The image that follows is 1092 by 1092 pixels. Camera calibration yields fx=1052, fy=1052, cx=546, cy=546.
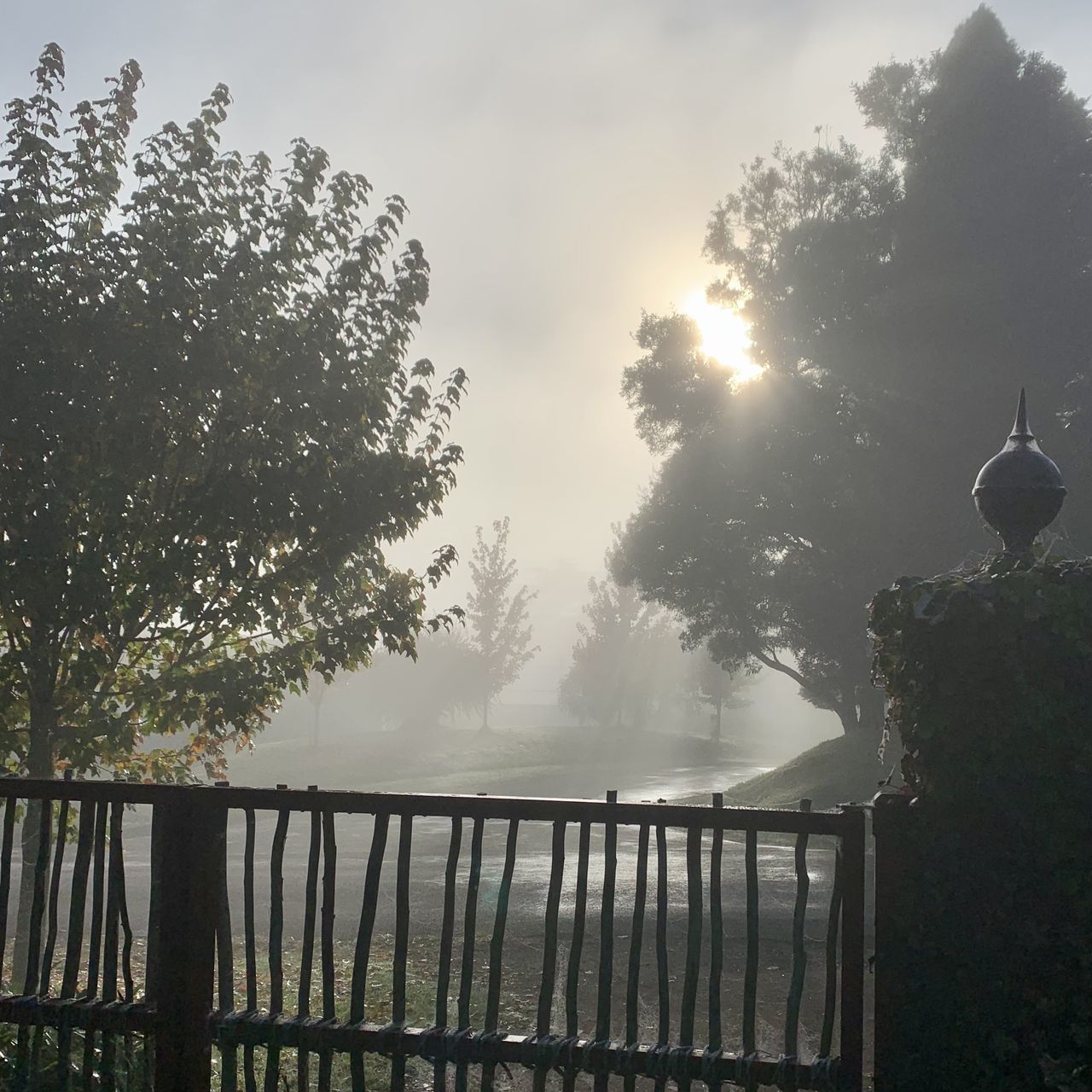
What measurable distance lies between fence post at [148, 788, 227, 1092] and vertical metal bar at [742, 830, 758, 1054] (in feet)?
7.52

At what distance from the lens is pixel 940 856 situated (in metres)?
Result: 4.02

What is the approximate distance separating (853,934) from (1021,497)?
91.6 inches

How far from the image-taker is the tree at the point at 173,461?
844cm

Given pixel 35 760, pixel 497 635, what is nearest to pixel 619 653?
pixel 497 635

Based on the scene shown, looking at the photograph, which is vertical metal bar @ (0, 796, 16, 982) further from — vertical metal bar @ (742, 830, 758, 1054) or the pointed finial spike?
the pointed finial spike

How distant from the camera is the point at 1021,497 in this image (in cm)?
518

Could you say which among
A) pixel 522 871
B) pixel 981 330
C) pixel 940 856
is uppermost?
pixel 981 330

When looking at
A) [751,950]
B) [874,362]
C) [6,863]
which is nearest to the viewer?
[751,950]

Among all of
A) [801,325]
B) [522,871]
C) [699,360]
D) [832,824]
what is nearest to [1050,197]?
[801,325]

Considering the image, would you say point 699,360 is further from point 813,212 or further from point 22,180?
point 22,180

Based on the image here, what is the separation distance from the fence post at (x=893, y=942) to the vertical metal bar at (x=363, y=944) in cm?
202

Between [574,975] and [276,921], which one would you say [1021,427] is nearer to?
[574,975]

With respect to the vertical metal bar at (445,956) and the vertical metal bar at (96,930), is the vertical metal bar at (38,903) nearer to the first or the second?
the vertical metal bar at (96,930)

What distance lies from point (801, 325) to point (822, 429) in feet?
11.6
